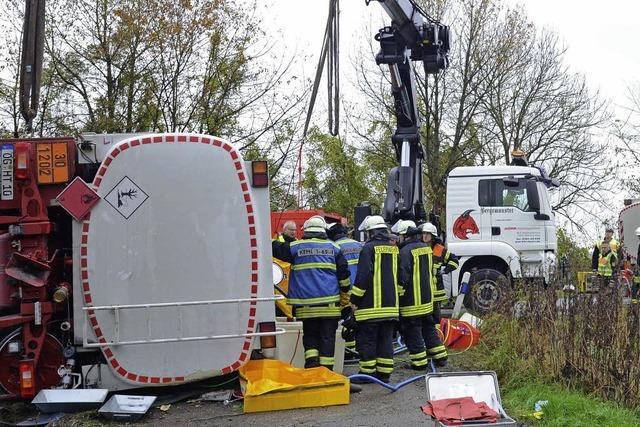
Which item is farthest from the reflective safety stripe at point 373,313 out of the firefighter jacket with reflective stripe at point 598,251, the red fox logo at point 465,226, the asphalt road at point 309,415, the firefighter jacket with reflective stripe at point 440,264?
the firefighter jacket with reflective stripe at point 598,251

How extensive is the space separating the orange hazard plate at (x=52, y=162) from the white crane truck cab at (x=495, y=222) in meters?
8.12

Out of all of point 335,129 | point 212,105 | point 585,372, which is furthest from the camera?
point 212,105

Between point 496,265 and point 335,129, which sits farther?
point 496,265

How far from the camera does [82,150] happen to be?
20.7ft

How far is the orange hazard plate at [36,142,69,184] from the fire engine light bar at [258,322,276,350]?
6.79ft

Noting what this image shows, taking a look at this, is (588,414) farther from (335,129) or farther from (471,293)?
(471,293)

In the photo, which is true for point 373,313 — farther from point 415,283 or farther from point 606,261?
point 606,261

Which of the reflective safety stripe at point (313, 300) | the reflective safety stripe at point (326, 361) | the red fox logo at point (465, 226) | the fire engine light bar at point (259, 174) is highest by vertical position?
the fire engine light bar at point (259, 174)

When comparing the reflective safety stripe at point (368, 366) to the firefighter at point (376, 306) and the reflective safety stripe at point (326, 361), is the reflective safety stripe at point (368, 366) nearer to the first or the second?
the firefighter at point (376, 306)

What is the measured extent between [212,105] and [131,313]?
16.3 meters

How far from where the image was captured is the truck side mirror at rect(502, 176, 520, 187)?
42.3ft

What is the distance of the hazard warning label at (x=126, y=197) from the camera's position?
595 centimetres

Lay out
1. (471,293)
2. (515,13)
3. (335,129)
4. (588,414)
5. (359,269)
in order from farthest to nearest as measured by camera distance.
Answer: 1. (515,13)
2. (471,293)
3. (335,129)
4. (359,269)
5. (588,414)

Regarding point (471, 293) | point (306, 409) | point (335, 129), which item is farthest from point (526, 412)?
point (471, 293)
